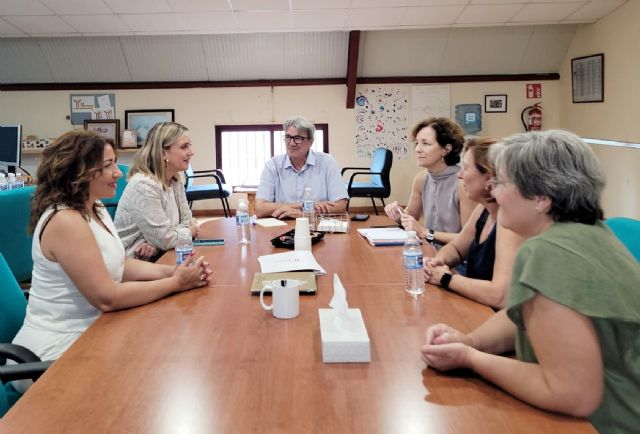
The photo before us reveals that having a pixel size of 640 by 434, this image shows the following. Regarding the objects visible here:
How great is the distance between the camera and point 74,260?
4.69 ft

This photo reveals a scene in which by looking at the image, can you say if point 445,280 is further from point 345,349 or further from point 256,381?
point 256,381

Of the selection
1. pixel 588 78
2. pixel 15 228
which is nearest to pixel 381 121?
pixel 588 78

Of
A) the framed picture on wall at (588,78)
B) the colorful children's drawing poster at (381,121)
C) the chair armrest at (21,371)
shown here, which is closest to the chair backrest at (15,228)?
the chair armrest at (21,371)

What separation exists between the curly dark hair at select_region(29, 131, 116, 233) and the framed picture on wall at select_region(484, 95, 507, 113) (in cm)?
598

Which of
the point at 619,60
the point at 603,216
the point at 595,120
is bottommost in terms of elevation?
the point at 603,216

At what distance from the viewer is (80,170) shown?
1.59m

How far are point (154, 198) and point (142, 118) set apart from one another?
4.71m

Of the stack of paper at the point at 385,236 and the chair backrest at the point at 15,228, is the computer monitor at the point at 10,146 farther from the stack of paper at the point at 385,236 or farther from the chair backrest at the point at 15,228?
the stack of paper at the point at 385,236

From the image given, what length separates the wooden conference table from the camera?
2.76 ft

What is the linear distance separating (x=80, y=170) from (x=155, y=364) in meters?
0.83

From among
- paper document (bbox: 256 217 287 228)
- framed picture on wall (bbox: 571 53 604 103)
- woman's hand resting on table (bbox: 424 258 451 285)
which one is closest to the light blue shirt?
paper document (bbox: 256 217 287 228)

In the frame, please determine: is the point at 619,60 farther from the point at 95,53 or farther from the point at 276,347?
the point at 95,53

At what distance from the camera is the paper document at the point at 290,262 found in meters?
1.75

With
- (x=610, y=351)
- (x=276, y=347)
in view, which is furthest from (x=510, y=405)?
(x=276, y=347)
